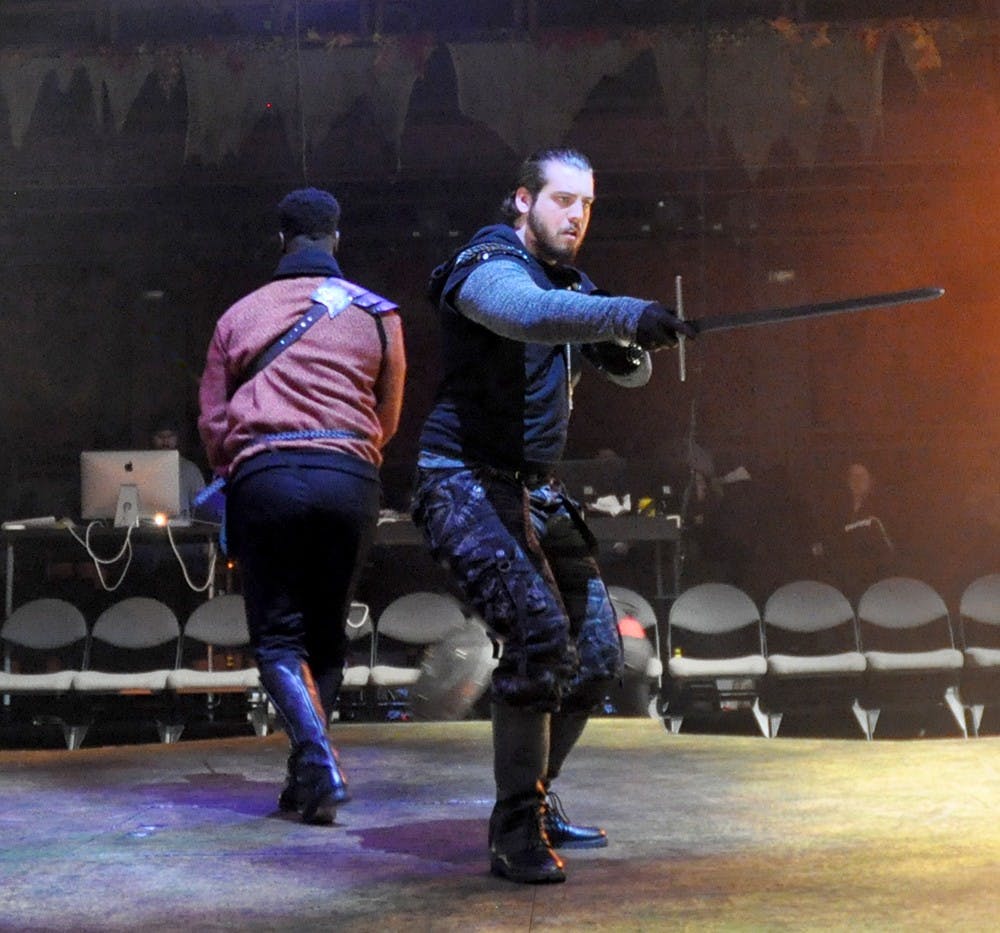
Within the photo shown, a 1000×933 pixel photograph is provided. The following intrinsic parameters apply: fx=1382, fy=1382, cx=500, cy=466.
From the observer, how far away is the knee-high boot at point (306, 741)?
134 inches

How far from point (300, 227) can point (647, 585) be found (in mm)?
5465

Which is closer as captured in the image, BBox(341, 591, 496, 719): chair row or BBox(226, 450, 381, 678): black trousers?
BBox(226, 450, 381, 678): black trousers

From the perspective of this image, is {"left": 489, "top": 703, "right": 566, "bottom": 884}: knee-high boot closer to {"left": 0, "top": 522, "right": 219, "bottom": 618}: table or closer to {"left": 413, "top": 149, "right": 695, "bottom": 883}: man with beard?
{"left": 413, "top": 149, "right": 695, "bottom": 883}: man with beard

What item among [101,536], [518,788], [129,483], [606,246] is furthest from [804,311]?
[606,246]

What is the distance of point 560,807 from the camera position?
10.5 feet

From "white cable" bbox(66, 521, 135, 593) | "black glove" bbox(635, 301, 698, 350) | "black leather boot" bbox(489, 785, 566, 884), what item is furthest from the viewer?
"white cable" bbox(66, 521, 135, 593)

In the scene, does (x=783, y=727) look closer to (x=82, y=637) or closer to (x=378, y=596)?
(x=378, y=596)

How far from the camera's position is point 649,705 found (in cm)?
734

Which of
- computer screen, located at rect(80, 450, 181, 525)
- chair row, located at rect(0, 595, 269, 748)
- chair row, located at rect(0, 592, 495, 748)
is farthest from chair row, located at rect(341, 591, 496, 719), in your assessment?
computer screen, located at rect(80, 450, 181, 525)

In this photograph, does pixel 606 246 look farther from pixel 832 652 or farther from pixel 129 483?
pixel 129 483

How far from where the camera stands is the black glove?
2404 millimetres

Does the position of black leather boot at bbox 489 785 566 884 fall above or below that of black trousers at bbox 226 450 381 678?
below

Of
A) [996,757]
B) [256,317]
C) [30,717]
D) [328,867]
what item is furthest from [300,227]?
[30,717]

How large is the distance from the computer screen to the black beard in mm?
5425
